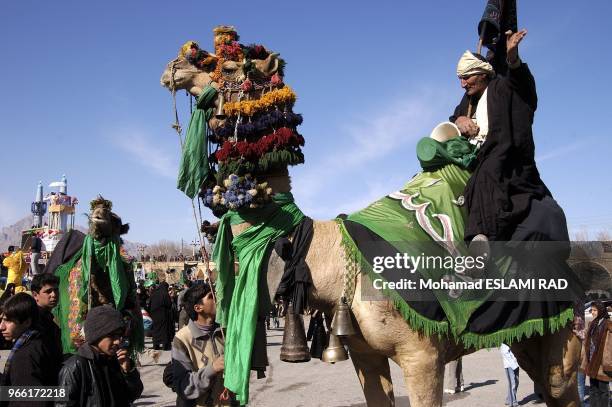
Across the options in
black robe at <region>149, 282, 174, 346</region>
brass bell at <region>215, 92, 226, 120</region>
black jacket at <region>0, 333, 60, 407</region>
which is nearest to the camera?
black jacket at <region>0, 333, 60, 407</region>

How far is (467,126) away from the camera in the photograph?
505 centimetres

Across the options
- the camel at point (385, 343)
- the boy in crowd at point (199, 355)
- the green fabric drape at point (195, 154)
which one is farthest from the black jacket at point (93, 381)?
the green fabric drape at point (195, 154)

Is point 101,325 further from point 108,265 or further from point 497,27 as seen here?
point 108,265

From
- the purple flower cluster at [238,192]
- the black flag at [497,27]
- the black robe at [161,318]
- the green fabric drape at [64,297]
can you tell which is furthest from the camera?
the black robe at [161,318]

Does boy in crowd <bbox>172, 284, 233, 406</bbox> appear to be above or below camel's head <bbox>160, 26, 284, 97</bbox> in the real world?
below

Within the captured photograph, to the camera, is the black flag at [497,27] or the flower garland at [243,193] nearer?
the flower garland at [243,193]

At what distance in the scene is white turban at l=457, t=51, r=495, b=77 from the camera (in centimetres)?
497

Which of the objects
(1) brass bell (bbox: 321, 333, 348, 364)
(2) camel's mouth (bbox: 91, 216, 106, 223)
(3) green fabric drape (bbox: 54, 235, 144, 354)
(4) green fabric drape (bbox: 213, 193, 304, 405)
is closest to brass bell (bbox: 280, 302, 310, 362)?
(1) brass bell (bbox: 321, 333, 348, 364)

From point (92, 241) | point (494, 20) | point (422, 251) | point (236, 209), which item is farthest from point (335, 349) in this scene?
point (92, 241)

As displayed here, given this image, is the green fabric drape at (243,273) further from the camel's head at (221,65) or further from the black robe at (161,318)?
the black robe at (161,318)

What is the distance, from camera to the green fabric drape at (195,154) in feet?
15.5

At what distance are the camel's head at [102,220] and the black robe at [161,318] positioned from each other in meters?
10.1

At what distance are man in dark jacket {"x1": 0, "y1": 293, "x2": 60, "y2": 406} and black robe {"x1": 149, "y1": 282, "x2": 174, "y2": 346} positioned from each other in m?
13.5

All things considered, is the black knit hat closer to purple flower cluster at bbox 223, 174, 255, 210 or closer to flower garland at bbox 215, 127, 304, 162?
purple flower cluster at bbox 223, 174, 255, 210
